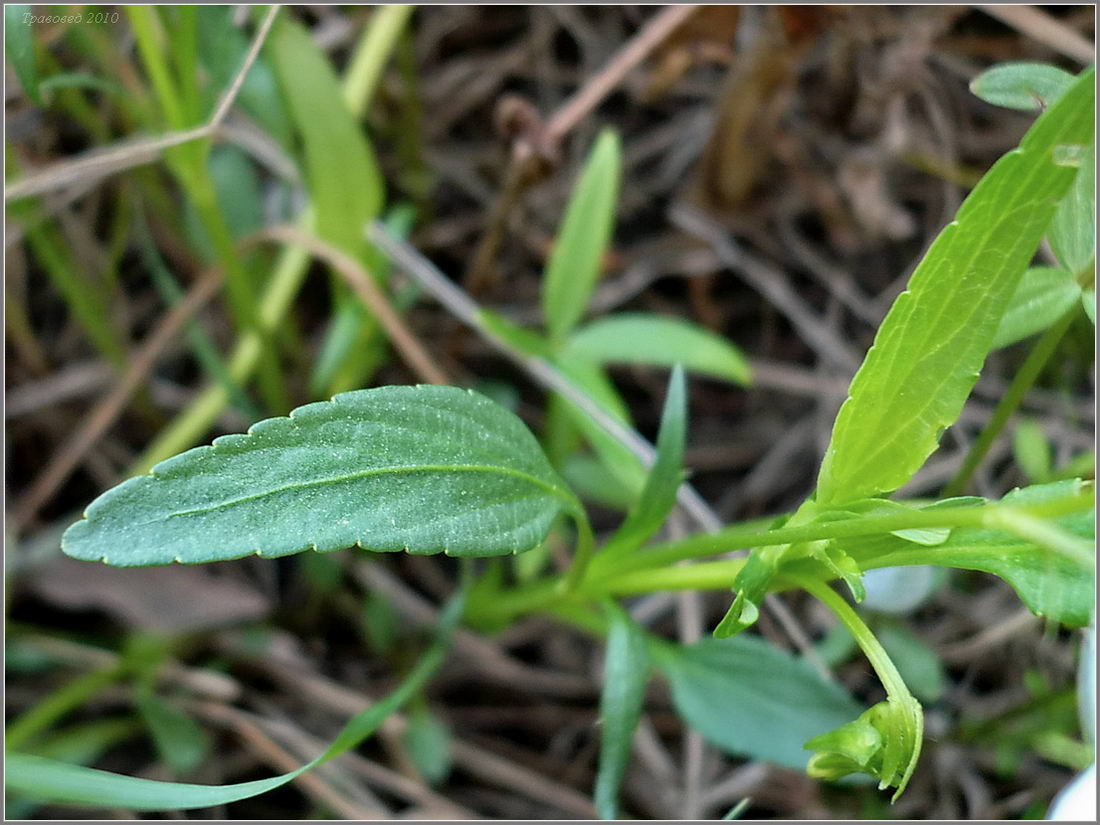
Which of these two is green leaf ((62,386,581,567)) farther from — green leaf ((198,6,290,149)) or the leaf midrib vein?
green leaf ((198,6,290,149))

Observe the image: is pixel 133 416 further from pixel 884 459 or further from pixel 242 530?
pixel 884 459

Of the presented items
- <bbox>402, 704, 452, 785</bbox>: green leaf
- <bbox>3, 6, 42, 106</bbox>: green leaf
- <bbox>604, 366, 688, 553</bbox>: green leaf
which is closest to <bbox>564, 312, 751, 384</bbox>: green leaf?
<bbox>604, 366, 688, 553</bbox>: green leaf

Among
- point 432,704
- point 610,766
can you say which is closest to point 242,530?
point 610,766

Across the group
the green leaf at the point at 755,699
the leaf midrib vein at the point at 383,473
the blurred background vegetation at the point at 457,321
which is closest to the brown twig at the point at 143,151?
the blurred background vegetation at the point at 457,321

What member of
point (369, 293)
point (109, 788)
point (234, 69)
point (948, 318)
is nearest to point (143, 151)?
point (234, 69)

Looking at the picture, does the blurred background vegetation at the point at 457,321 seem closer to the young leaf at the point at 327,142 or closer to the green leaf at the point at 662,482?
the young leaf at the point at 327,142
